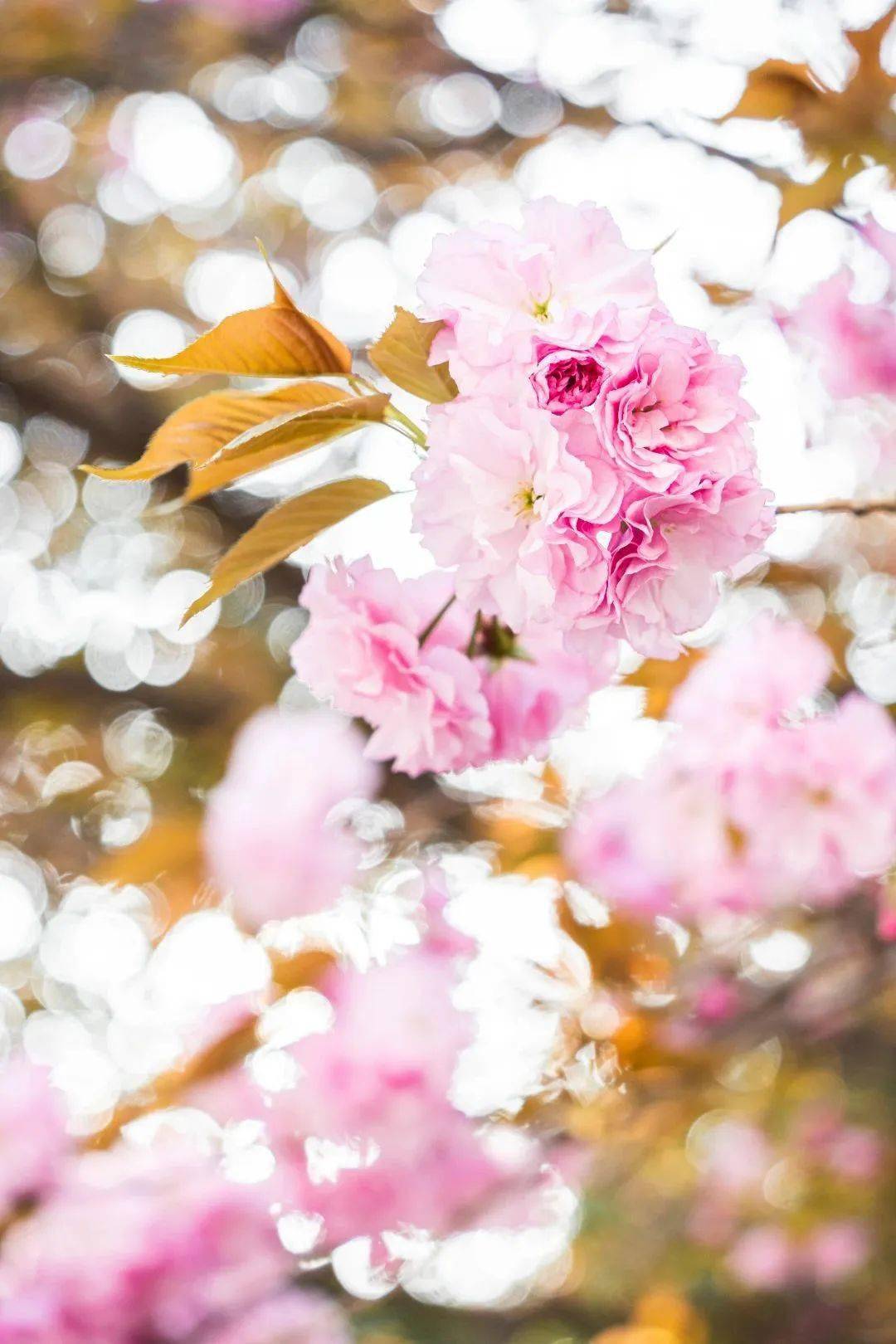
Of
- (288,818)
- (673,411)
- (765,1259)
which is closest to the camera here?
(673,411)

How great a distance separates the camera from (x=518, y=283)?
0.44 m

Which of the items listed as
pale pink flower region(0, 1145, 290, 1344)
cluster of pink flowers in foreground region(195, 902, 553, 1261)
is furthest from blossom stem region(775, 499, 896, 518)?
pale pink flower region(0, 1145, 290, 1344)

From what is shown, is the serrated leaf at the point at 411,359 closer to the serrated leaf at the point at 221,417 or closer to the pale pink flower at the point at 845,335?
the serrated leaf at the point at 221,417

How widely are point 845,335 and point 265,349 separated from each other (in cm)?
79

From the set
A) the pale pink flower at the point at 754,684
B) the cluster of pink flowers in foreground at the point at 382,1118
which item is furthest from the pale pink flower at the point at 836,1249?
the pale pink flower at the point at 754,684

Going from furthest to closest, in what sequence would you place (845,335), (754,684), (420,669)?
(845,335), (754,684), (420,669)

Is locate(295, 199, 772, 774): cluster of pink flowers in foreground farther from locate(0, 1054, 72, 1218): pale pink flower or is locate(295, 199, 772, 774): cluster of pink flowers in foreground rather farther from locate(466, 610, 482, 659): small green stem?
locate(0, 1054, 72, 1218): pale pink flower

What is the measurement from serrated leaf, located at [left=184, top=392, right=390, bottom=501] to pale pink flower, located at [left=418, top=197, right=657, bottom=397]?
0.04 m

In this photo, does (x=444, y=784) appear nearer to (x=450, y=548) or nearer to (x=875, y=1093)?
(x=450, y=548)

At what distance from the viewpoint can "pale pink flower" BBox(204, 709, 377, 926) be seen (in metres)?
1.22

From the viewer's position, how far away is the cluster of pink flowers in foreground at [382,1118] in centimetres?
109

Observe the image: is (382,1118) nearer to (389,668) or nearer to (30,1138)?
(30,1138)

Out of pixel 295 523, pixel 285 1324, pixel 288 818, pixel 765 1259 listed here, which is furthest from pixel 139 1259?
pixel 765 1259

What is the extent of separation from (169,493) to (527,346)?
1453 millimetres
